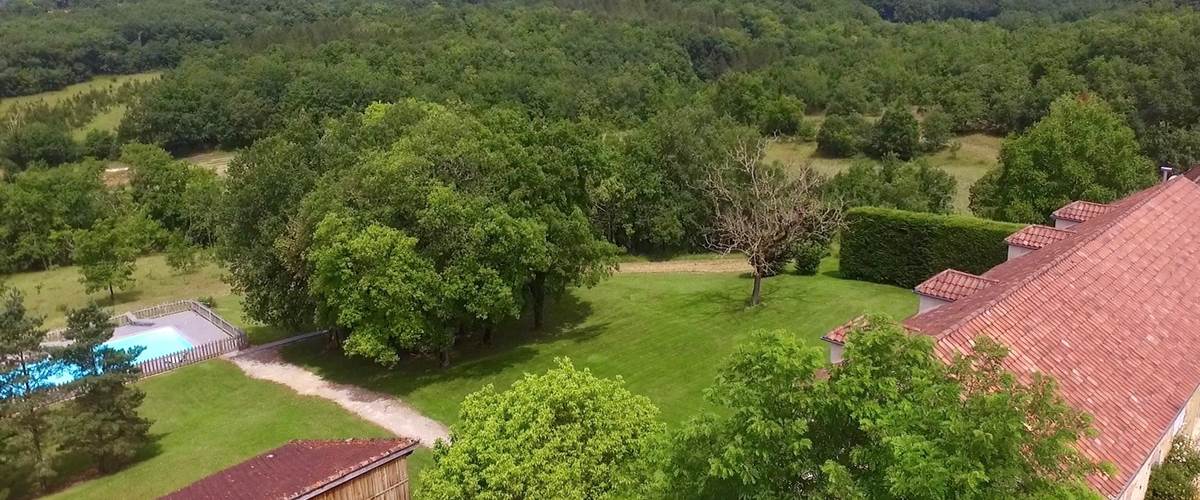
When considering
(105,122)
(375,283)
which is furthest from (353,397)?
(105,122)

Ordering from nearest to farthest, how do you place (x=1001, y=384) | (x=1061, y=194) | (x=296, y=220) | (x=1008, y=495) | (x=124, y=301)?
(x=1008, y=495) → (x=1001, y=384) → (x=296, y=220) → (x=1061, y=194) → (x=124, y=301)

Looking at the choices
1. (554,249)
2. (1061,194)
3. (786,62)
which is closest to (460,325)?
(554,249)

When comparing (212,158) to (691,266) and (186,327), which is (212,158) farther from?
(691,266)

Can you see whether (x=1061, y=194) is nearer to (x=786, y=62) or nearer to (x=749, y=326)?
(x=749, y=326)

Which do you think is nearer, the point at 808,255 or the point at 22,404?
the point at 22,404

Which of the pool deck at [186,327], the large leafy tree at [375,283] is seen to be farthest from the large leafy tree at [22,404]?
the pool deck at [186,327]
